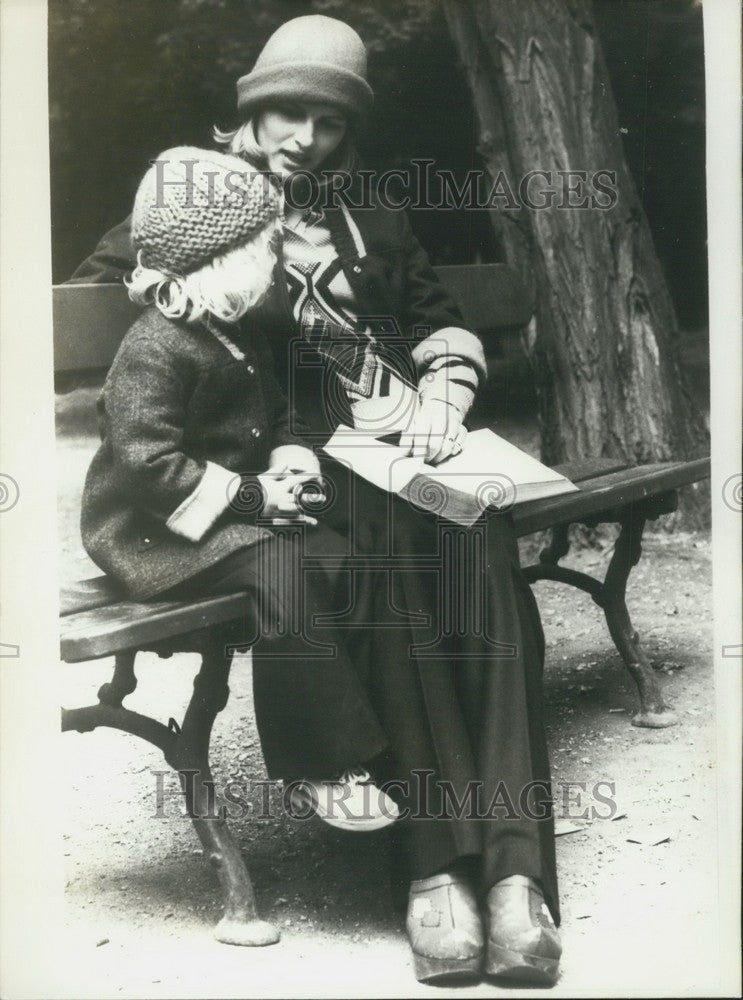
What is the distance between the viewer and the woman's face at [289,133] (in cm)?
275

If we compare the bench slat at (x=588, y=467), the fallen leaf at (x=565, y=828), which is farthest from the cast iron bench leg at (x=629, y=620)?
the fallen leaf at (x=565, y=828)

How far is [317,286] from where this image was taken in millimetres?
2766

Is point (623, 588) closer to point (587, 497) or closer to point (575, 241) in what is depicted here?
point (587, 497)

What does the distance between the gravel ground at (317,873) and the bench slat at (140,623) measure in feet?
0.70

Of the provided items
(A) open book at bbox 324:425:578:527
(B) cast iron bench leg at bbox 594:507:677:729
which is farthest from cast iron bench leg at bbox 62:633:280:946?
(B) cast iron bench leg at bbox 594:507:677:729

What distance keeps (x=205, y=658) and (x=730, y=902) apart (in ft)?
4.29

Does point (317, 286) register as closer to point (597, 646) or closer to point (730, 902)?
point (597, 646)

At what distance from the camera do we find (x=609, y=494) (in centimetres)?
293

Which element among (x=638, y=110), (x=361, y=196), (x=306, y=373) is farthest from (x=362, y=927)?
(x=638, y=110)

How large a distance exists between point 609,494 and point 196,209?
1146 millimetres

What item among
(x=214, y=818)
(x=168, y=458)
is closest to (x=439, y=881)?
(x=214, y=818)

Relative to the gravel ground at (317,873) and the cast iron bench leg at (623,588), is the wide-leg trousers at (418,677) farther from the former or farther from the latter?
the cast iron bench leg at (623,588)

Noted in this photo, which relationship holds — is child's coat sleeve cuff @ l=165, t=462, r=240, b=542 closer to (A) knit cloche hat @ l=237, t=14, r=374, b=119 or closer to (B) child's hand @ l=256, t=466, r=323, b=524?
(B) child's hand @ l=256, t=466, r=323, b=524

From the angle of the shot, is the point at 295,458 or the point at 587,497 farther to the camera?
the point at 587,497
